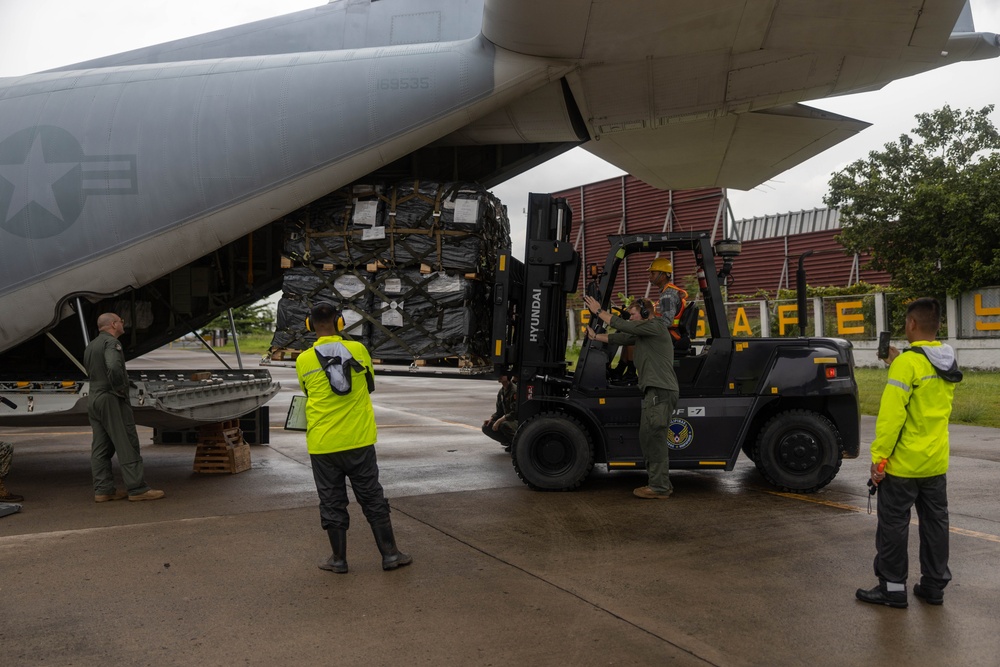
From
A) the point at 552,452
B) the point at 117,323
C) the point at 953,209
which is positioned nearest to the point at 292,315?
the point at 117,323

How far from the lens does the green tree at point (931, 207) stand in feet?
66.2

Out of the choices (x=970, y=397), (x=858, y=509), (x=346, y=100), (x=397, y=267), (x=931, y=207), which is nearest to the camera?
(x=858, y=509)

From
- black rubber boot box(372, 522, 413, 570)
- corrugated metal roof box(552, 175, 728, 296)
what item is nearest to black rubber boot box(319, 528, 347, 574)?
black rubber boot box(372, 522, 413, 570)

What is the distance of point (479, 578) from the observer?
16.1 ft

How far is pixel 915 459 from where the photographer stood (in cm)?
431

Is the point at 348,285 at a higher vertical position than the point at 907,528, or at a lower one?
higher

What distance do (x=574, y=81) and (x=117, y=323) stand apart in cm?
490

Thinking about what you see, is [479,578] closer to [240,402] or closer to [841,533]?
[841,533]

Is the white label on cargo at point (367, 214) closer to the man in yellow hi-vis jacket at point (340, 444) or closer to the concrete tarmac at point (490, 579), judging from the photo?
the man in yellow hi-vis jacket at point (340, 444)

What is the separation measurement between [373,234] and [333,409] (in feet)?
8.99

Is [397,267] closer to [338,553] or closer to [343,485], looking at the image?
[343,485]

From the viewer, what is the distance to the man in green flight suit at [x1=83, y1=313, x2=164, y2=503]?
23.4 ft

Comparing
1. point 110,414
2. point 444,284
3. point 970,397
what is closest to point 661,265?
point 444,284

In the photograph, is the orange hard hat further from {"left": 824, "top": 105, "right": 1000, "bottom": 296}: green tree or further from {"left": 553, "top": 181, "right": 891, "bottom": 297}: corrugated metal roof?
{"left": 553, "top": 181, "right": 891, "bottom": 297}: corrugated metal roof
